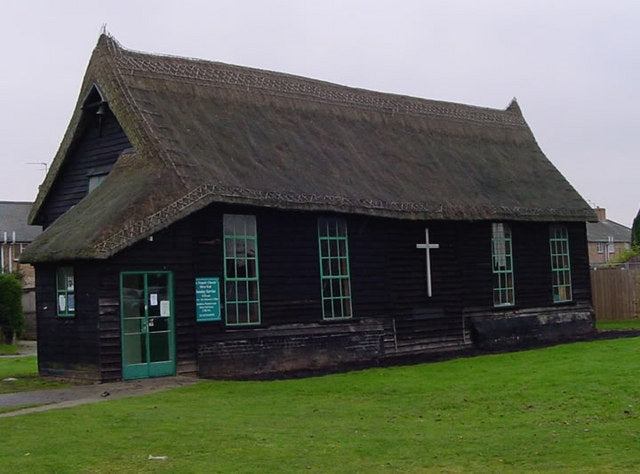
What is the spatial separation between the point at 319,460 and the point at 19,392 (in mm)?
10163

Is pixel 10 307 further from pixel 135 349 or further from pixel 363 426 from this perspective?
pixel 363 426

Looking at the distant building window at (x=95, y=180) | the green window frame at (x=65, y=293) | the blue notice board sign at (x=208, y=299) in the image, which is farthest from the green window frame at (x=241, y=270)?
the distant building window at (x=95, y=180)

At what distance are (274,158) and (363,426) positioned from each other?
11090 millimetres

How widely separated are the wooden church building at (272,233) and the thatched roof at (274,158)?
0.05 m

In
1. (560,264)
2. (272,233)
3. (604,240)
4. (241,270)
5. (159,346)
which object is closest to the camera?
(159,346)

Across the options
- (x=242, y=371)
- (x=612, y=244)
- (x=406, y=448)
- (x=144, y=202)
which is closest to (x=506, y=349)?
(x=242, y=371)

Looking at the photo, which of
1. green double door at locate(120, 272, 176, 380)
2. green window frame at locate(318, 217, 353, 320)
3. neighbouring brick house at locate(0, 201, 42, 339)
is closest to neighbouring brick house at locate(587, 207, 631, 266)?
neighbouring brick house at locate(0, 201, 42, 339)

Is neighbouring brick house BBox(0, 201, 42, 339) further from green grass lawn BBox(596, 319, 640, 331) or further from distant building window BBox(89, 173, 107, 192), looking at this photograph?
distant building window BBox(89, 173, 107, 192)

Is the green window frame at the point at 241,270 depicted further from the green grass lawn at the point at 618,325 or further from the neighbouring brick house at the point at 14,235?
the neighbouring brick house at the point at 14,235

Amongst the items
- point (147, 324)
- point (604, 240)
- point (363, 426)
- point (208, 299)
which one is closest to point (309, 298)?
point (208, 299)

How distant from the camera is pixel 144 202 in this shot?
67.9 feet

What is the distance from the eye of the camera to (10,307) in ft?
134

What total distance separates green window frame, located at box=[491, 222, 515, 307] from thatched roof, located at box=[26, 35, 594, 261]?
0.69 m

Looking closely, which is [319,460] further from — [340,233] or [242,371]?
[340,233]
